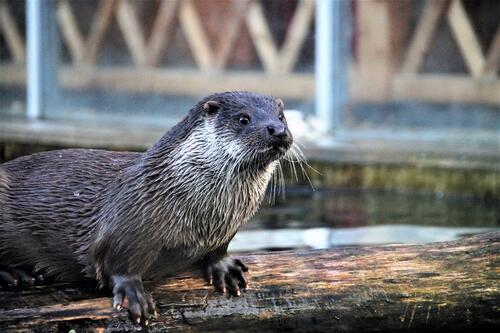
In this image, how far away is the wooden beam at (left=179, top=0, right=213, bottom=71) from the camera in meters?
8.45

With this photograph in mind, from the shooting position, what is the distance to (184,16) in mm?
8508

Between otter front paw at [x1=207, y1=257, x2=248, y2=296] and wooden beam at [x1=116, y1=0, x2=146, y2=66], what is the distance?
214 inches

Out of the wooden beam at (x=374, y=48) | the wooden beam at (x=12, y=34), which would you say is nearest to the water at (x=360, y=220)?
the wooden beam at (x=374, y=48)

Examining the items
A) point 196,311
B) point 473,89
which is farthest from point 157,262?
point 473,89

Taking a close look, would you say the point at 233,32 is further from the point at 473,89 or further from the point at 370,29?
the point at 473,89

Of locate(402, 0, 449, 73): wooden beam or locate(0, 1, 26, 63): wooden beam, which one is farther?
locate(0, 1, 26, 63): wooden beam

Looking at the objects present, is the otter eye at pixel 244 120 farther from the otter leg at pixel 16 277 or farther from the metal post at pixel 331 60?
the metal post at pixel 331 60

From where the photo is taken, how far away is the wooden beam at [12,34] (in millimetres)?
9320

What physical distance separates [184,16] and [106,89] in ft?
3.25

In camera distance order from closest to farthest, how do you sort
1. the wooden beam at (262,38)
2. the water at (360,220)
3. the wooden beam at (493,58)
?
the water at (360,220) < the wooden beam at (493,58) < the wooden beam at (262,38)

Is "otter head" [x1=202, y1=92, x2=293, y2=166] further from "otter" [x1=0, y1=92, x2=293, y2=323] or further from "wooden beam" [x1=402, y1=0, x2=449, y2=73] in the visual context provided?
"wooden beam" [x1=402, y1=0, x2=449, y2=73]

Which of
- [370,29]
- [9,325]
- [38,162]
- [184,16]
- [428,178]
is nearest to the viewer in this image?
[9,325]

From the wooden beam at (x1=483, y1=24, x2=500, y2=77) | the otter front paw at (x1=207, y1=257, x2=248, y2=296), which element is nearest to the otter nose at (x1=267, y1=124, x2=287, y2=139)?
the otter front paw at (x1=207, y1=257, x2=248, y2=296)

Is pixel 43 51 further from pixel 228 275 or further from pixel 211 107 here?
pixel 228 275
